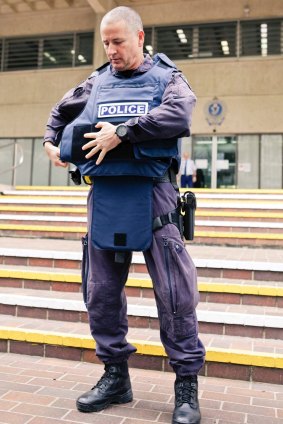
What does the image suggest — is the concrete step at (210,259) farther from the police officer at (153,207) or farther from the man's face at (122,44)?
the man's face at (122,44)

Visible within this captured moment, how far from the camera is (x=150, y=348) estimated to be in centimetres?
269

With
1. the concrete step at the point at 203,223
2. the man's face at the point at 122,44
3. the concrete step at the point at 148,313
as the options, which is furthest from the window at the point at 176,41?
the man's face at the point at 122,44

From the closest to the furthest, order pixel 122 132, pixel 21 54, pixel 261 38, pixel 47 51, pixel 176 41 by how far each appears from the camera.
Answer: pixel 122 132
pixel 261 38
pixel 176 41
pixel 47 51
pixel 21 54

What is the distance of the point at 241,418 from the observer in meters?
2.09

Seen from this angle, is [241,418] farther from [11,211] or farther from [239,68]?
[239,68]

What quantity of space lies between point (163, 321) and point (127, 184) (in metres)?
0.64

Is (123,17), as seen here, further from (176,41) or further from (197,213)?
(176,41)

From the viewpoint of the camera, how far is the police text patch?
199cm

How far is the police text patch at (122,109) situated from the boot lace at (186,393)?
1.21 meters

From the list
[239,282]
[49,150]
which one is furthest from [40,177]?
[49,150]

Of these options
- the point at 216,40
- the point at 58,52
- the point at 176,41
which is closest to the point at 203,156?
the point at 216,40

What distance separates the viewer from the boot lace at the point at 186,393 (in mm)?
2021

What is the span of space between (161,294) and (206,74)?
13379 mm

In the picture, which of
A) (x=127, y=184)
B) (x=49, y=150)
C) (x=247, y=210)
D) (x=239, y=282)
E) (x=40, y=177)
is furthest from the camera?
(x=40, y=177)
